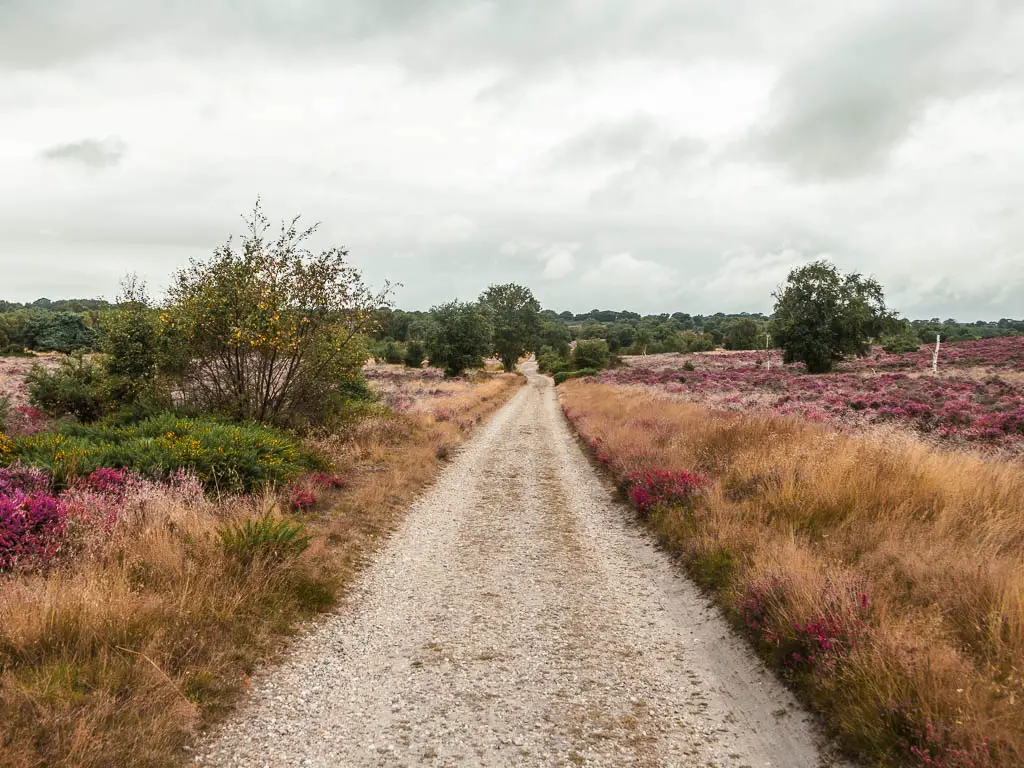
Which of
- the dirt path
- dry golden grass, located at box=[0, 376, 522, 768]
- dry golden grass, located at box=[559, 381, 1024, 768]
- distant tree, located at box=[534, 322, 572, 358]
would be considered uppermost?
distant tree, located at box=[534, 322, 572, 358]

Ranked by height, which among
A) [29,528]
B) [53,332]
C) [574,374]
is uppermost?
[53,332]

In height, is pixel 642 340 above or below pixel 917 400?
above

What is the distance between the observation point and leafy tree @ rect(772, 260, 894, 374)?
139ft

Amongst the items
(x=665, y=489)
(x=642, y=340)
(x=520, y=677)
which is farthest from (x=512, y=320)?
(x=520, y=677)

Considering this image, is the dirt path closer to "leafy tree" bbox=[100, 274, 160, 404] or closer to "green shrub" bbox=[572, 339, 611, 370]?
"leafy tree" bbox=[100, 274, 160, 404]

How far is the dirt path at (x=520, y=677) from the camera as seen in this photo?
12.8 feet

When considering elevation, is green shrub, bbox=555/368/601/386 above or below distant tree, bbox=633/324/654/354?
below

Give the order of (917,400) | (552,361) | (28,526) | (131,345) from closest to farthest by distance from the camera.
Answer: (28,526)
(131,345)
(917,400)
(552,361)

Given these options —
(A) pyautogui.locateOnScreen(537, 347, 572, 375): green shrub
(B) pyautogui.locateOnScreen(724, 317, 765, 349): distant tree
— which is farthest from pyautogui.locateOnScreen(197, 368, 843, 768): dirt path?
(B) pyautogui.locateOnScreen(724, 317, 765, 349): distant tree

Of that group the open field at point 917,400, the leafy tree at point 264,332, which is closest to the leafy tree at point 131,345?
the leafy tree at point 264,332

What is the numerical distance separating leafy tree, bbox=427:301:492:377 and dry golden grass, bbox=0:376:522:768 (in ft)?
152

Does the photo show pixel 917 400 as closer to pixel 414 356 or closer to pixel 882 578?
pixel 882 578

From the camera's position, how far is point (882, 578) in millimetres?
5324

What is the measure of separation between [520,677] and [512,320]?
75.6m
